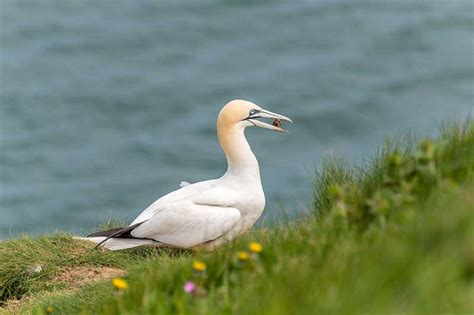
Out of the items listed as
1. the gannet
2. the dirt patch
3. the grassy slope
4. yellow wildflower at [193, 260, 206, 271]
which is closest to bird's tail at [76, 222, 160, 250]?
the gannet

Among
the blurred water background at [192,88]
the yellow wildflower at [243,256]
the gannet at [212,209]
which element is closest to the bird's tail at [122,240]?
the gannet at [212,209]

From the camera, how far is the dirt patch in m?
9.20

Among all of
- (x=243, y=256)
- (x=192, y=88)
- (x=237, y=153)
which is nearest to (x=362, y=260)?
(x=243, y=256)

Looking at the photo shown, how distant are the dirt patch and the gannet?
0.23 meters

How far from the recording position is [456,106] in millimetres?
27375

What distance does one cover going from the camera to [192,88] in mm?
29984

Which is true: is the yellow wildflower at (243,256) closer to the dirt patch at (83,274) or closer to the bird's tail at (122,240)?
the dirt patch at (83,274)

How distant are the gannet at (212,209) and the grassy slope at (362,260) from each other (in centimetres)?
175

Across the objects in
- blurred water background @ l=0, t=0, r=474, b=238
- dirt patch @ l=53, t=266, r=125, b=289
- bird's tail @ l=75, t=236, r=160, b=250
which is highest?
bird's tail @ l=75, t=236, r=160, b=250

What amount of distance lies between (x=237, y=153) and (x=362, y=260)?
5.30 m

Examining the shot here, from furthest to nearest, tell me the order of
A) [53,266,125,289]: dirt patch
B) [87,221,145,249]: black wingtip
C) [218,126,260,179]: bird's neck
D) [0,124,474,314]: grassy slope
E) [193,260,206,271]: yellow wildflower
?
[218,126,260,179]: bird's neck → [87,221,145,249]: black wingtip → [53,266,125,289]: dirt patch → [193,260,206,271]: yellow wildflower → [0,124,474,314]: grassy slope

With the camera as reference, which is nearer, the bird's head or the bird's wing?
the bird's wing

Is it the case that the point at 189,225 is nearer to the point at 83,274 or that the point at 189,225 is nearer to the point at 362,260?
the point at 83,274

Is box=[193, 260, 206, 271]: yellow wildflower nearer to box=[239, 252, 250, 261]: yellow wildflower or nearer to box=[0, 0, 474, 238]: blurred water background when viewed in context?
box=[239, 252, 250, 261]: yellow wildflower
